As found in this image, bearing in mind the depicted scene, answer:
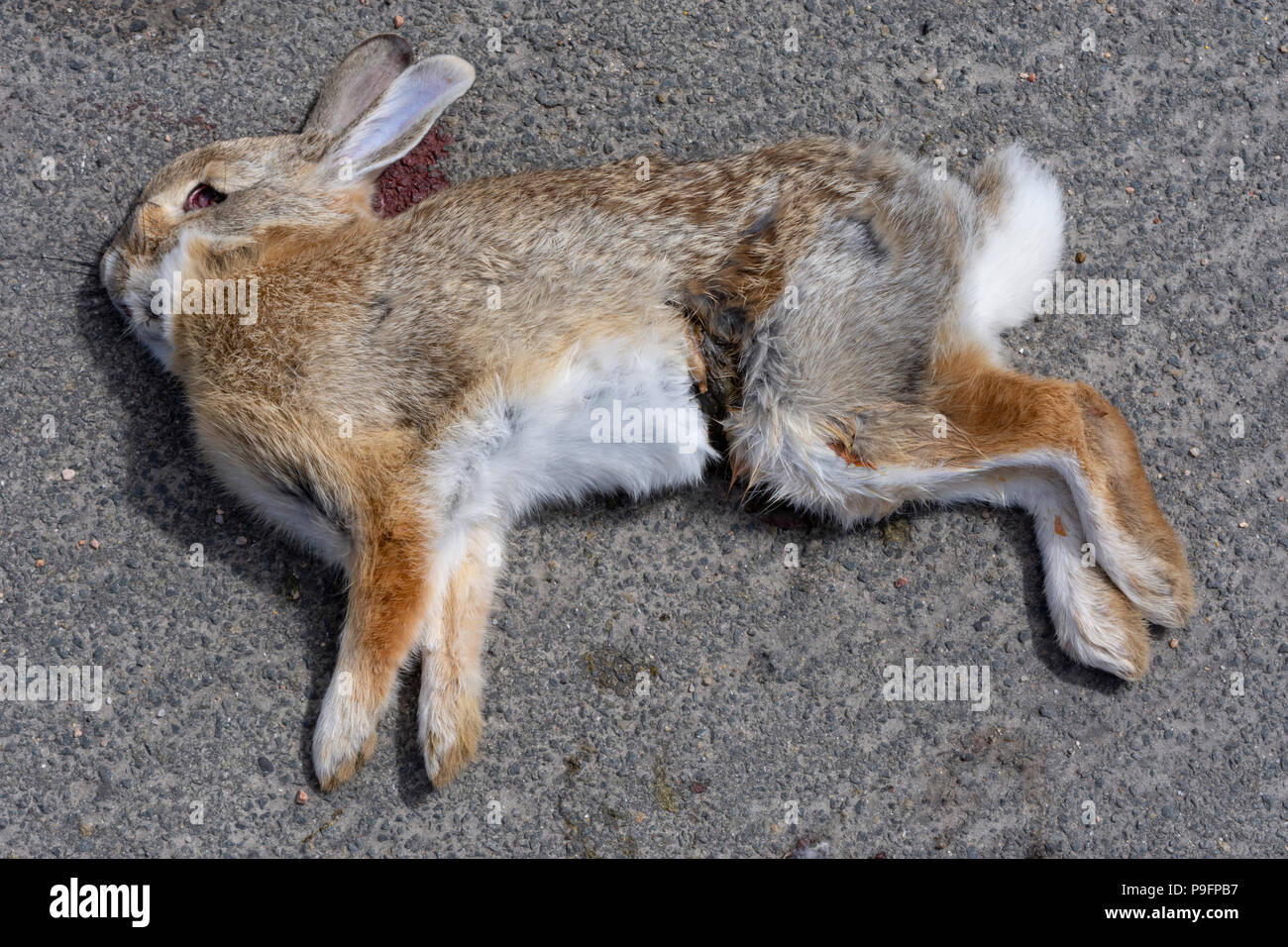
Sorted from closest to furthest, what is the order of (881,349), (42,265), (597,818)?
1. (881,349)
2. (597,818)
3. (42,265)

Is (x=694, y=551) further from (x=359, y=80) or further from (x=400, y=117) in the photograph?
(x=359, y=80)

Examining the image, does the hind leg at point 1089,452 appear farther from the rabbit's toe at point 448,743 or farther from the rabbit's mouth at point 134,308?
the rabbit's mouth at point 134,308

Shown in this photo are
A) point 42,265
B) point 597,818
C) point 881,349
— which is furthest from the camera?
point 42,265

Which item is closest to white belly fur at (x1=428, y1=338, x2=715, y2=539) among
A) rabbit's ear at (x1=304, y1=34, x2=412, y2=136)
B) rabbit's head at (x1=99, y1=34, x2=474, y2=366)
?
rabbit's head at (x1=99, y1=34, x2=474, y2=366)

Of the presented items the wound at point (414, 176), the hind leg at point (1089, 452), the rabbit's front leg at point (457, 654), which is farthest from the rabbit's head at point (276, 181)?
the hind leg at point (1089, 452)

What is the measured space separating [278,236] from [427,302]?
0.74 m

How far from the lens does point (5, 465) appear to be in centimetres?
352

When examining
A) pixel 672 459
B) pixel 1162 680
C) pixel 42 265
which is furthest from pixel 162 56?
pixel 1162 680

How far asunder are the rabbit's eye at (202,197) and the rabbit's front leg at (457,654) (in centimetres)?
156

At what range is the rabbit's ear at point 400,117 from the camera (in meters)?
3.41

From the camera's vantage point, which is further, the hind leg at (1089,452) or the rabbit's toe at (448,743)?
the rabbit's toe at (448,743)
